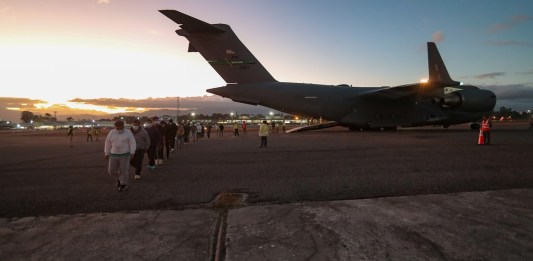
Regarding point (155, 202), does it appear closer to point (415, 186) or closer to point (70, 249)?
point (70, 249)

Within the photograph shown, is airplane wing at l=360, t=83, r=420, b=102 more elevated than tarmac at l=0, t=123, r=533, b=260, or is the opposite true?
airplane wing at l=360, t=83, r=420, b=102

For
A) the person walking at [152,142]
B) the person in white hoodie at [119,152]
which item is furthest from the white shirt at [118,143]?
the person walking at [152,142]

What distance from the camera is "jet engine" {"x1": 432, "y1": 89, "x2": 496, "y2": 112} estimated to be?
24.5 metres

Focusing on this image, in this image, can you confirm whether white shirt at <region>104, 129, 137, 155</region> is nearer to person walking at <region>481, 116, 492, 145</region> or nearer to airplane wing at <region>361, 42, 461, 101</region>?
person walking at <region>481, 116, 492, 145</region>

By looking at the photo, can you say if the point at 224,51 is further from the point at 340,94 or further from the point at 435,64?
the point at 435,64

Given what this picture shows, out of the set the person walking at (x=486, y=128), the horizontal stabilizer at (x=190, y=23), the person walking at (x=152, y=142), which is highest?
the horizontal stabilizer at (x=190, y=23)

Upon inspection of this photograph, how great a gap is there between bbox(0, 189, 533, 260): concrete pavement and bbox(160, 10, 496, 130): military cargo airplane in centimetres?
1656

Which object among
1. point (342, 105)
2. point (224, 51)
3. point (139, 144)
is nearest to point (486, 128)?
point (342, 105)

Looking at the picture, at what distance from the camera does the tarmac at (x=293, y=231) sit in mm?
3264

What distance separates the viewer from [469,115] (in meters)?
26.2

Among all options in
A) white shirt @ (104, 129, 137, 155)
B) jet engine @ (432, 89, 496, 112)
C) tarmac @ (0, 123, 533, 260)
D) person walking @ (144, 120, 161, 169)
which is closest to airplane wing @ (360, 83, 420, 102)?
jet engine @ (432, 89, 496, 112)

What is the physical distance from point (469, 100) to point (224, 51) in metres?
19.7

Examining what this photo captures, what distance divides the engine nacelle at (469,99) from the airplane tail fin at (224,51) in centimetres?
1451

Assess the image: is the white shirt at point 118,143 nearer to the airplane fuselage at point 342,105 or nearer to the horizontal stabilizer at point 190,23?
the horizontal stabilizer at point 190,23
